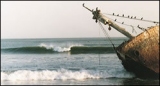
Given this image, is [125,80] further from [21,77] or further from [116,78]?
[21,77]

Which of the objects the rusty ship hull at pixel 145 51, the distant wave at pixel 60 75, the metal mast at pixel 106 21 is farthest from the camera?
the distant wave at pixel 60 75

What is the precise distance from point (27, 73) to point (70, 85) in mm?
4980

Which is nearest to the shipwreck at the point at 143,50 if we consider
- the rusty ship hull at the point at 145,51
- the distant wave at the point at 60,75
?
the rusty ship hull at the point at 145,51

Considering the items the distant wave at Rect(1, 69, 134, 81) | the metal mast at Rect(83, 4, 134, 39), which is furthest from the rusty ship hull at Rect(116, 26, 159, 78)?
the distant wave at Rect(1, 69, 134, 81)

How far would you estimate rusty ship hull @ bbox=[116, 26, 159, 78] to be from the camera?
56.6ft

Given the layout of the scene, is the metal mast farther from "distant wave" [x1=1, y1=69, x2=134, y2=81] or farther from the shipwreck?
"distant wave" [x1=1, y1=69, x2=134, y2=81]

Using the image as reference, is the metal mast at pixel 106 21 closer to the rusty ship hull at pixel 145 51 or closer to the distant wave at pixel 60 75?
the rusty ship hull at pixel 145 51

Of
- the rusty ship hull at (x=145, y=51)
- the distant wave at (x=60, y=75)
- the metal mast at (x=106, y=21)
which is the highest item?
the metal mast at (x=106, y=21)

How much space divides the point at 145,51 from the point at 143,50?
0.12m

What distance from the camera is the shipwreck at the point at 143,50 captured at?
56.6ft

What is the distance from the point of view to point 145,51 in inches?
683

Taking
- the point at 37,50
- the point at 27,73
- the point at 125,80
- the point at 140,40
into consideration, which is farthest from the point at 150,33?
the point at 37,50

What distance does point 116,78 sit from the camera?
65.1 feet

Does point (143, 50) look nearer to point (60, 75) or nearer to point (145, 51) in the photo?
point (145, 51)
